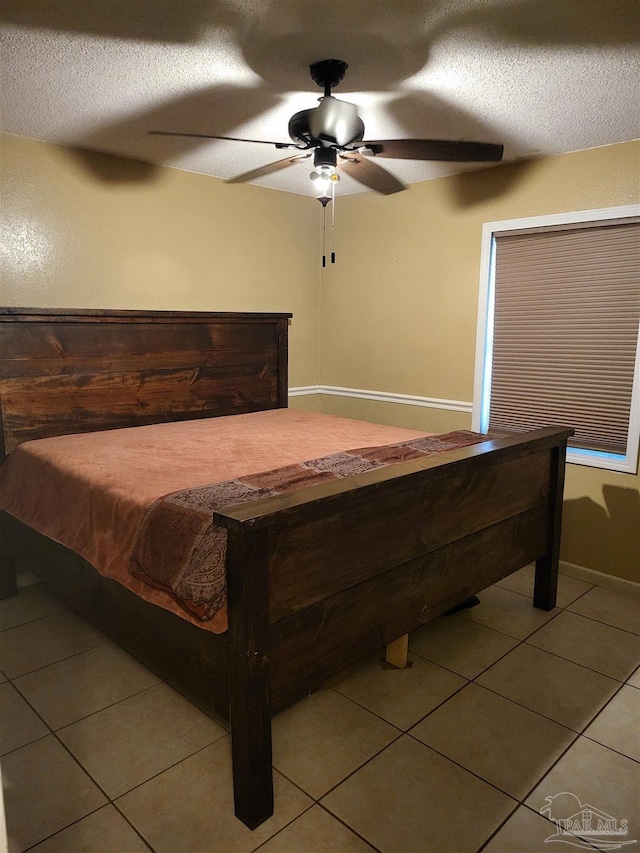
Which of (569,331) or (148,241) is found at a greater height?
(148,241)

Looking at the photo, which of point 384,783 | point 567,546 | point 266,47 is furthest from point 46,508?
point 567,546

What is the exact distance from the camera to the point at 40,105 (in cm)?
249

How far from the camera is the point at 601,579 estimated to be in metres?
3.13

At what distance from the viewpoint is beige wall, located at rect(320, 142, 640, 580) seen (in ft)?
10.0

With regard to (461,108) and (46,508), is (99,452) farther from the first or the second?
(461,108)

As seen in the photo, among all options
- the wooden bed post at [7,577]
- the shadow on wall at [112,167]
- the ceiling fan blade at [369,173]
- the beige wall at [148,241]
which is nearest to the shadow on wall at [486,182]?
the ceiling fan blade at [369,173]

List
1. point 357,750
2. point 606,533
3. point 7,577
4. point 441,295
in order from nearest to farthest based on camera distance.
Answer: point 357,750
point 7,577
point 606,533
point 441,295

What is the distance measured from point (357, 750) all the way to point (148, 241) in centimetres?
291

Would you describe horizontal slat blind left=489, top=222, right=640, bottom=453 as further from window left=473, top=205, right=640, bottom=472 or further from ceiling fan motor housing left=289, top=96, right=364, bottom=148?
ceiling fan motor housing left=289, top=96, right=364, bottom=148

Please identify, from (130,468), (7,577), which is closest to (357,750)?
(130,468)

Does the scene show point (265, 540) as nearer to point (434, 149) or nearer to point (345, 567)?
point (345, 567)

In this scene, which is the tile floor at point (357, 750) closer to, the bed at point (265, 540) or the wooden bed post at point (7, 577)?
the bed at point (265, 540)

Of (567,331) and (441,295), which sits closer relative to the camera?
(567,331)

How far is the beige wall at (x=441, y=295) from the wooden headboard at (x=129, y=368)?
63 cm
